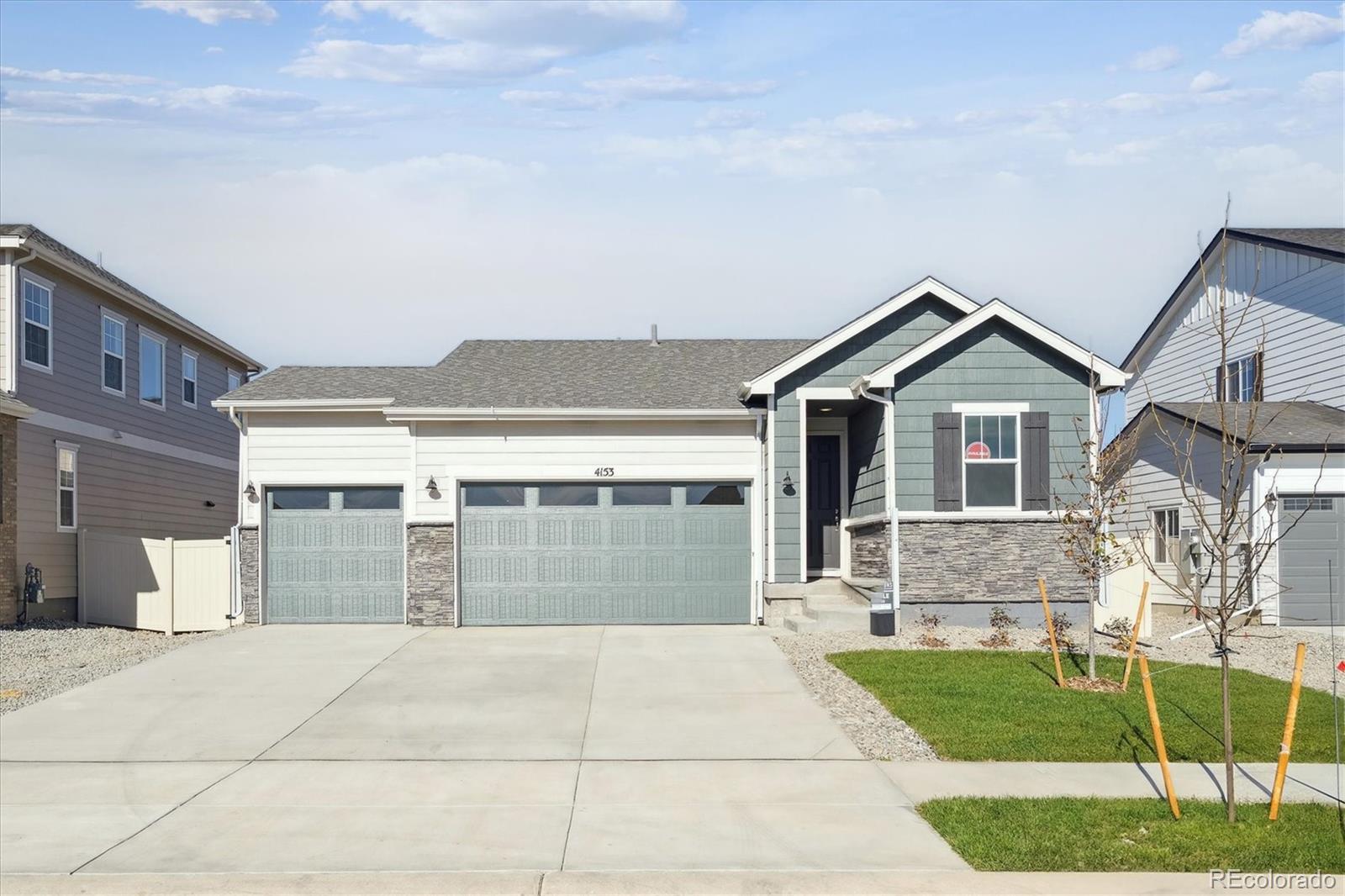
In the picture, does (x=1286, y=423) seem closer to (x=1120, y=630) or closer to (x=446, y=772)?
(x=1120, y=630)

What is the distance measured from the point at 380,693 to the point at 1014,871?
7.88m

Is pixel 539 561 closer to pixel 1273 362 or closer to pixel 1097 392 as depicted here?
pixel 1097 392

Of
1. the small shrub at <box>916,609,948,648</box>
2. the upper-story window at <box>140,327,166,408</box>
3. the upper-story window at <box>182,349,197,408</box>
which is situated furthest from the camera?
the upper-story window at <box>182,349,197,408</box>

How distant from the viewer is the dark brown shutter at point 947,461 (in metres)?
17.0

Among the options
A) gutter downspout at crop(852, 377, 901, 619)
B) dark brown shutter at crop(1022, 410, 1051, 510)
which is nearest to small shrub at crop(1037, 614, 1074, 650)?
dark brown shutter at crop(1022, 410, 1051, 510)

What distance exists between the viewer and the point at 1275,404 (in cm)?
2148

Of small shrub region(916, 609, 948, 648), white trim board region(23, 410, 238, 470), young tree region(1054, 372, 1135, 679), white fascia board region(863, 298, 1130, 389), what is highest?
white fascia board region(863, 298, 1130, 389)

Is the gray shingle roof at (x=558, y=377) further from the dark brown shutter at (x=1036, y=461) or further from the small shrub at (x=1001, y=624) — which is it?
the small shrub at (x=1001, y=624)

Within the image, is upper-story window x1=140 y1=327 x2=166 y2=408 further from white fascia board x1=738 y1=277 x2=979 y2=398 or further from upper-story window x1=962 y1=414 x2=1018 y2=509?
upper-story window x1=962 y1=414 x2=1018 y2=509

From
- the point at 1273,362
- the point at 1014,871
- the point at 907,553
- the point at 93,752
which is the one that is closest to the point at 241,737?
the point at 93,752

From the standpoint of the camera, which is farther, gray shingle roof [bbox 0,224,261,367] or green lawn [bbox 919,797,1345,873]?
gray shingle roof [bbox 0,224,261,367]

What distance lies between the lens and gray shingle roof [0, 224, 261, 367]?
18.3 m

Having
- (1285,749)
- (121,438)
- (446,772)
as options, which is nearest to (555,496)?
(446,772)

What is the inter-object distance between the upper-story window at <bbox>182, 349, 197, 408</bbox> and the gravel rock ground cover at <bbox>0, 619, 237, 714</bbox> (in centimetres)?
782
